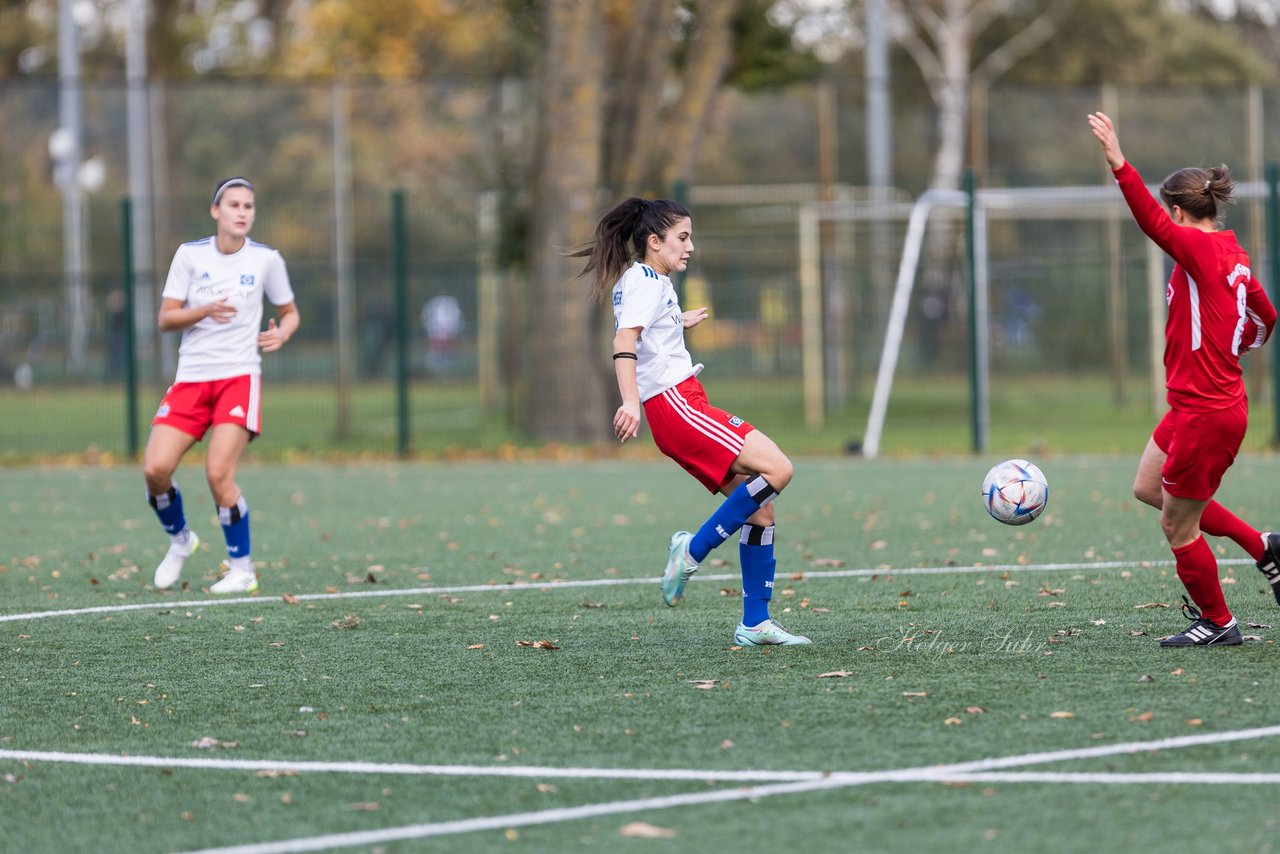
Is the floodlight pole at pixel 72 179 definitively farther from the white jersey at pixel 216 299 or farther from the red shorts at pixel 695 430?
the red shorts at pixel 695 430

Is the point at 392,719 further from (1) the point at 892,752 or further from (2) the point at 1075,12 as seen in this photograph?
(2) the point at 1075,12

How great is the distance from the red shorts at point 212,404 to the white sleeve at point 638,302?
9.61 ft

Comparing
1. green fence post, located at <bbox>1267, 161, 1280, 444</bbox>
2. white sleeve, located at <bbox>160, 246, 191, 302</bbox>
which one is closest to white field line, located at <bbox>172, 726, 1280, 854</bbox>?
white sleeve, located at <bbox>160, 246, 191, 302</bbox>

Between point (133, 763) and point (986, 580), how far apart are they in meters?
4.77

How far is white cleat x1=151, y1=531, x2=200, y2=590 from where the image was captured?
29.5 feet

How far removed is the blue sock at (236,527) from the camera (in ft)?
29.0

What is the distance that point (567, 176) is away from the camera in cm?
1889

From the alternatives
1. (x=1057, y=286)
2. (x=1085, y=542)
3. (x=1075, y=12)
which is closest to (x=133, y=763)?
(x=1085, y=542)

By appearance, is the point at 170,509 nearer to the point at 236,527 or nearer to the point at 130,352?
the point at 236,527

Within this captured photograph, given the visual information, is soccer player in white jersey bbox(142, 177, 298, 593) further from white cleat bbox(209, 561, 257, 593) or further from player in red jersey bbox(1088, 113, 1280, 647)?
player in red jersey bbox(1088, 113, 1280, 647)

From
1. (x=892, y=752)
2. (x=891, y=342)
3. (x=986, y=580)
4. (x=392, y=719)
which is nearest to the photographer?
(x=892, y=752)

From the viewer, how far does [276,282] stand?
29.9 ft

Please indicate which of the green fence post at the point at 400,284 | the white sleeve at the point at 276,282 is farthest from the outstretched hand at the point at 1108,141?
the green fence post at the point at 400,284

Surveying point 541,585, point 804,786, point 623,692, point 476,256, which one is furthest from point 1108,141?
point 476,256
